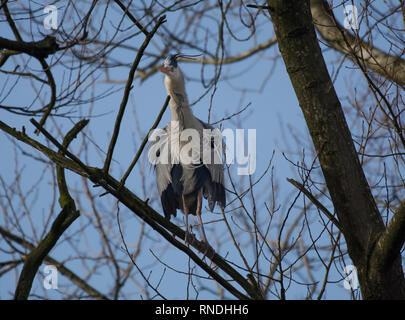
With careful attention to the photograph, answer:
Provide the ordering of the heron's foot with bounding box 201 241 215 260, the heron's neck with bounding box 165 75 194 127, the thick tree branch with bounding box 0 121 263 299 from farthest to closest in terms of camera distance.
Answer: the heron's neck with bounding box 165 75 194 127 → the heron's foot with bounding box 201 241 215 260 → the thick tree branch with bounding box 0 121 263 299

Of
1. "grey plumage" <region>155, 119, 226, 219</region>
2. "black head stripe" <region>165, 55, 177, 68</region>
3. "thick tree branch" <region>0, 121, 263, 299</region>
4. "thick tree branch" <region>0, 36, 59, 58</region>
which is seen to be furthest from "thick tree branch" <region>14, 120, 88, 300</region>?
"grey plumage" <region>155, 119, 226, 219</region>

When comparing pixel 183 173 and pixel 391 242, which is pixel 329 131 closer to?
pixel 391 242

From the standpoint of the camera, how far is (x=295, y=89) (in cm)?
304

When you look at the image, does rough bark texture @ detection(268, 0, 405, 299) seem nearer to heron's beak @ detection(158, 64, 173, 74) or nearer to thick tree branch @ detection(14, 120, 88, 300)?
thick tree branch @ detection(14, 120, 88, 300)

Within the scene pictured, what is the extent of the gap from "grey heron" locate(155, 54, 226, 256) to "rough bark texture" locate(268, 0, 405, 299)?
6.09ft

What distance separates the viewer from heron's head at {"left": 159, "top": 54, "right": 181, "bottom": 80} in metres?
4.80

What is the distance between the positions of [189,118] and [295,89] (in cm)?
198

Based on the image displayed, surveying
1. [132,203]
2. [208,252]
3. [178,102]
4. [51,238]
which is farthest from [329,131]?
[178,102]

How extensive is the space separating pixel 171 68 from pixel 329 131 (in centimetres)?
223

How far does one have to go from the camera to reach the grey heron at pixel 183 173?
488 centimetres

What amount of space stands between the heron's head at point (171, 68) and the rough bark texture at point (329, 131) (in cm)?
193

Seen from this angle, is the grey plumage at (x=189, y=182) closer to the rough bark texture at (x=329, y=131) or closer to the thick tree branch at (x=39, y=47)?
the rough bark texture at (x=329, y=131)

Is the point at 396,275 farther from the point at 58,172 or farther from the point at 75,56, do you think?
the point at 75,56
